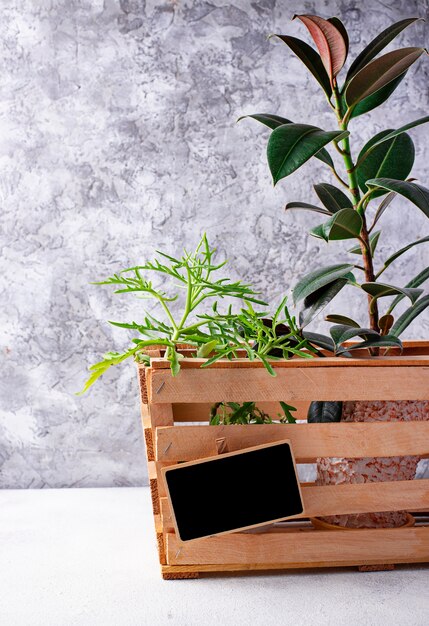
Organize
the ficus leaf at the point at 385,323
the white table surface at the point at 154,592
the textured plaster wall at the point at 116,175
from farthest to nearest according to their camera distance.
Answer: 1. the textured plaster wall at the point at 116,175
2. the ficus leaf at the point at 385,323
3. the white table surface at the point at 154,592

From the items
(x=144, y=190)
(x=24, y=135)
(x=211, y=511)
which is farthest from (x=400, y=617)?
(x=24, y=135)

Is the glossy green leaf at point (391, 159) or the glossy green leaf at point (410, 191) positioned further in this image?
the glossy green leaf at point (391, 159)

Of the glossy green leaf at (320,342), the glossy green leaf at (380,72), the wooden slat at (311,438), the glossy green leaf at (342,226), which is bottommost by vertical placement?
the wooden slat at (311,438)

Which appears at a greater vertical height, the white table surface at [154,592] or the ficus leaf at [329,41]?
the ficus leaf at [329,41]

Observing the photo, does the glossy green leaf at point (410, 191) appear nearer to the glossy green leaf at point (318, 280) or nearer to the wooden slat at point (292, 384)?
the glossy green leaf at point (318, 280)

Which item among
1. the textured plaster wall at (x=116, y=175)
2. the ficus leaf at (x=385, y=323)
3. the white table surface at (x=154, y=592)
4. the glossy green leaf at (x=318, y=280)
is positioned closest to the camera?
the white table surface at (x=154, y=592)

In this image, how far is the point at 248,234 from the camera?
5.08 ft

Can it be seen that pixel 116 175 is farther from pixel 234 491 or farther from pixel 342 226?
pixel 234 491

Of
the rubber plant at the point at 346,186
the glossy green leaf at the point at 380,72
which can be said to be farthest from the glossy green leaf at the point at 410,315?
the glossy green leaf at the point at 380,72

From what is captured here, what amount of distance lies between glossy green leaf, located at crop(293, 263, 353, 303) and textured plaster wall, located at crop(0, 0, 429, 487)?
0.54 metres

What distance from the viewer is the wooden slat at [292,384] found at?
2.98ft

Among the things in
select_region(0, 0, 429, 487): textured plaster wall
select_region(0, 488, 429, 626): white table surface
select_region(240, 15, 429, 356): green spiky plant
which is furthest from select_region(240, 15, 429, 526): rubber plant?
select_region(0, 0, 429, 487): textured plaster wall

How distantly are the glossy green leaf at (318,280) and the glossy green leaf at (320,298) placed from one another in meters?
0.01

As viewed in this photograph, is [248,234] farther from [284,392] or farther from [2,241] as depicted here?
[284,392]
